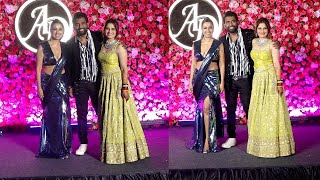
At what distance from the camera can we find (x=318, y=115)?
21.8 ft

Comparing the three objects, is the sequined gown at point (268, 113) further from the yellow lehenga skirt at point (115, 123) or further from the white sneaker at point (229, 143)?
the yellow lehenga skirt at point (115, 123)

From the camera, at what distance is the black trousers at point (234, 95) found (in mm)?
5285

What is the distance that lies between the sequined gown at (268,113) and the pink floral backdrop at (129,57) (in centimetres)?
188

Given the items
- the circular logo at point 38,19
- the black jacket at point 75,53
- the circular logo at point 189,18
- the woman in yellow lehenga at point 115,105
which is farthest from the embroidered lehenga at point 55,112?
the circular logo at point 189,18

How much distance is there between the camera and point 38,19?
19.8ft

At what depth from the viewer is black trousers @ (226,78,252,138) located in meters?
5.29

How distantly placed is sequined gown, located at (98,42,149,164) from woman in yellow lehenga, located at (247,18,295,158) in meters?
1.32

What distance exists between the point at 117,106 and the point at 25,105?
2151 mm

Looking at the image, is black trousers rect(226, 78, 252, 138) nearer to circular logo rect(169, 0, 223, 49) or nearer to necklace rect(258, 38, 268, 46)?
necklace rect(258, 38, 268, 46)

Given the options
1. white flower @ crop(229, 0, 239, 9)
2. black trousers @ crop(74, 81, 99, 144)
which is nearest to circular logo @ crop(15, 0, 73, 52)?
black trousers @ crop(74, 81, 99, 144)

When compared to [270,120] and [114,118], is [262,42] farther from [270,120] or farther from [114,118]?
[114,118]

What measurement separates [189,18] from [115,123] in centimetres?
226

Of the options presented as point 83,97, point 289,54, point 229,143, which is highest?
point 289,54

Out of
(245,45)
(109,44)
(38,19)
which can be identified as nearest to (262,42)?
(245,45)
